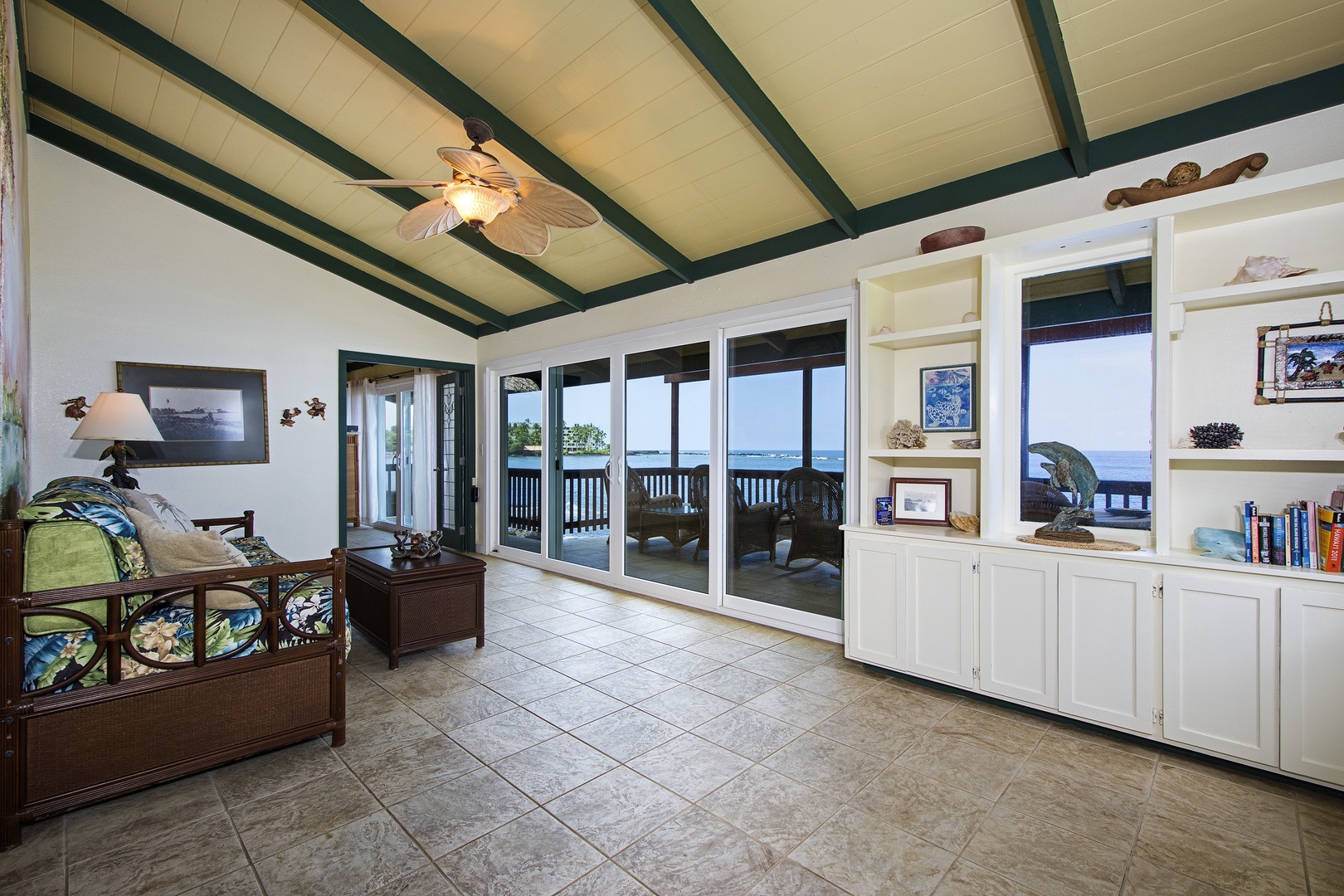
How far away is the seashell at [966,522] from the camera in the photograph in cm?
303

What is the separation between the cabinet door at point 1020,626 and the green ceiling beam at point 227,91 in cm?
410

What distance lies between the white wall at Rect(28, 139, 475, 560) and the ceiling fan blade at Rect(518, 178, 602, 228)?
151 inches

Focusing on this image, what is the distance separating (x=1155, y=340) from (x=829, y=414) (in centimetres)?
165

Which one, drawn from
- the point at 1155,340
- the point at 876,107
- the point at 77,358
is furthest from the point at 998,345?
the point at 77,358

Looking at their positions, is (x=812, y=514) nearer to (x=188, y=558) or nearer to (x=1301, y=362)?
(x=1301, y=362)

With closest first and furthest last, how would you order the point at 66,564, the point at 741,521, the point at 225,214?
1. the point at 66,564
2. the point at 741,521
3. the point at 225,214

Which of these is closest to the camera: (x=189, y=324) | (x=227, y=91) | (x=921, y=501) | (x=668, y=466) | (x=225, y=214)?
(x=921, y=501)

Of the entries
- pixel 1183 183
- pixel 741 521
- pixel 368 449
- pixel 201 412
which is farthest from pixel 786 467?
pixel 368 449

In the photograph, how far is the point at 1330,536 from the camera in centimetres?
209

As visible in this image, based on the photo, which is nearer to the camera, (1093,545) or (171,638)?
(171,638)

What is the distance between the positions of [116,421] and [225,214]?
2460 mm

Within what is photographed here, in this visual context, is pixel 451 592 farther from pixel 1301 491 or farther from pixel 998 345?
pixel 1301 491

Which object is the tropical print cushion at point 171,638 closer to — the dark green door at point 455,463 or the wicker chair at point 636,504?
the wicker chair at point 636,504

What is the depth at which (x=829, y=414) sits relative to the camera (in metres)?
3.72
